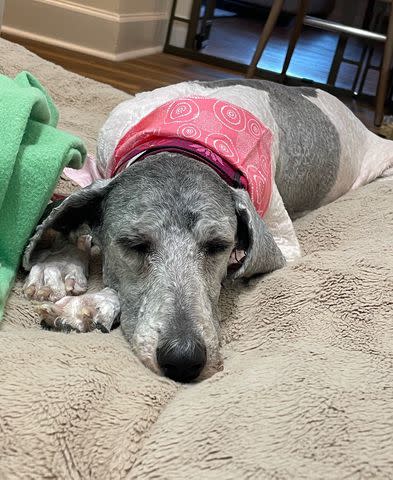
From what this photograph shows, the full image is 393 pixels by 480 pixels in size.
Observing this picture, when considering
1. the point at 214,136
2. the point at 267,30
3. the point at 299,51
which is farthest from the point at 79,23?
the point at 214,136

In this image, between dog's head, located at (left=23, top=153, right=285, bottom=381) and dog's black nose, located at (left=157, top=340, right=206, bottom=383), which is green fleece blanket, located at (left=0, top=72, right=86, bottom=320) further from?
dog's black nose, located at (left=157, top=340, right=206, bottom=383)

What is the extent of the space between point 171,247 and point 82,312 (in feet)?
0.82

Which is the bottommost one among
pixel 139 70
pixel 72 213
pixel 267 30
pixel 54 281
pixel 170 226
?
pixel 139 70

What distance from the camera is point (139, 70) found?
210 inches

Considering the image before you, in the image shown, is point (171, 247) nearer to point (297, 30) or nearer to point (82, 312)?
point (82, 312)

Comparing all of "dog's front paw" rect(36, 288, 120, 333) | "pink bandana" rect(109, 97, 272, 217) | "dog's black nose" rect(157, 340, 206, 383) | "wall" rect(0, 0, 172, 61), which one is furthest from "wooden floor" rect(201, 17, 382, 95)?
"dog's black nose" rect(157, 340, 206, 383)

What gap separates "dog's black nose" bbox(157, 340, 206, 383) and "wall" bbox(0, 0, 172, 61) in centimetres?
438

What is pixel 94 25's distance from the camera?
17.5 ft

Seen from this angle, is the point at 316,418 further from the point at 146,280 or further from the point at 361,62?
the point at 361,62

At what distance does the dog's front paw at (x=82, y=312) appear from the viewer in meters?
1.50

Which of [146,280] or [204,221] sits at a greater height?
[204,221]

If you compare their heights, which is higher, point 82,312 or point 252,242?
point 252,242

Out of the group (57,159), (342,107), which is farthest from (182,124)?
(342,107)

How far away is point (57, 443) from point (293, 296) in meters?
0.79
